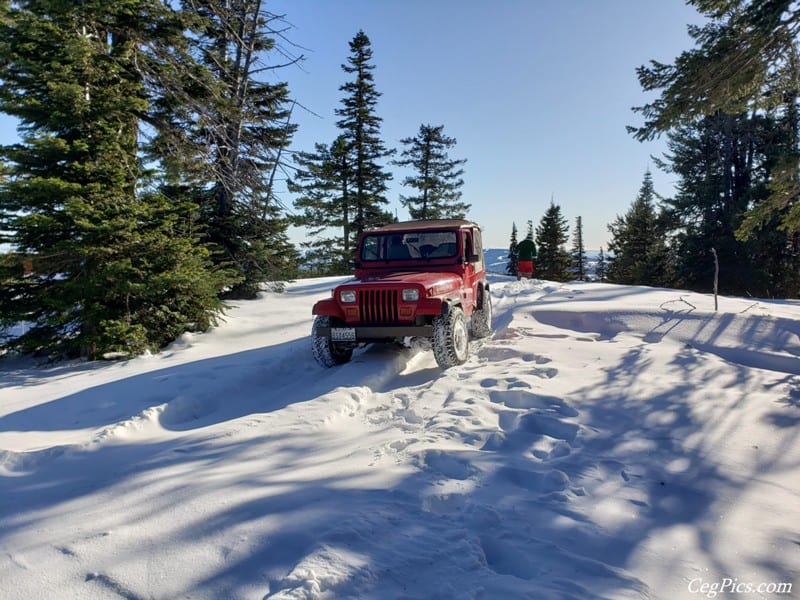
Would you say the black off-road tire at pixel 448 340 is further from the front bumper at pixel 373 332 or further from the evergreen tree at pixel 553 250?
the evergreen tree at pixel 553 250

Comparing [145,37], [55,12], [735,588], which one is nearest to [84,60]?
[55,12]

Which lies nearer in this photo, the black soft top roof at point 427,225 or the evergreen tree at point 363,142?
the black soft top roof at point 427,225

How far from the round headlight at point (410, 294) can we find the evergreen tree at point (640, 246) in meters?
26.9

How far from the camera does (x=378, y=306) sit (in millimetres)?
5918

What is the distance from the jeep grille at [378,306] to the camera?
5.86 m

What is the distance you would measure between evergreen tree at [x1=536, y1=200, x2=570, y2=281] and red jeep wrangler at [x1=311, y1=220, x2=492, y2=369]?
34.7 m

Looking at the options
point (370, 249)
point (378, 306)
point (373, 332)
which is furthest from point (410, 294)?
point (370, 249)

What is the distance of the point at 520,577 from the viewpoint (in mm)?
2113

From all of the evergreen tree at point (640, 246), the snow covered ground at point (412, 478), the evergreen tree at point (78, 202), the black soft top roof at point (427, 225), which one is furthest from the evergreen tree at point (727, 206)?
the evergreen tree at point (78, 202)

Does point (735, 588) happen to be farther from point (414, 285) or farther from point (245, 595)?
point (414, 285)

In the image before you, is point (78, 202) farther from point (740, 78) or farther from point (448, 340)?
point (740, 78)

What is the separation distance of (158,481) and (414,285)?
360 centimetres

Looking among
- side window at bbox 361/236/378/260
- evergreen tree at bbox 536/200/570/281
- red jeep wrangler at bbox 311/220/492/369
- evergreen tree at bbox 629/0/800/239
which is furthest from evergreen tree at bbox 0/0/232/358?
evergreen tree at bbox 536/200/570/281

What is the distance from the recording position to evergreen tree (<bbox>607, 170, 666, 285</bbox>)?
28.2 meters
